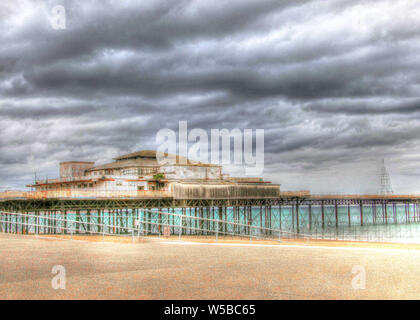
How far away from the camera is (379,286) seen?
28.3 ft

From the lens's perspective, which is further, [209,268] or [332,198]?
[332,198]

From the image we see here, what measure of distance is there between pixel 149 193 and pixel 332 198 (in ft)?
104

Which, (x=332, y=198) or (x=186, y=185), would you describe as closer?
(x=186, y=185)

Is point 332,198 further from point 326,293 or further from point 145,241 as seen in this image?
point 326,293

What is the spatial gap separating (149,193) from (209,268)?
42246 mm
